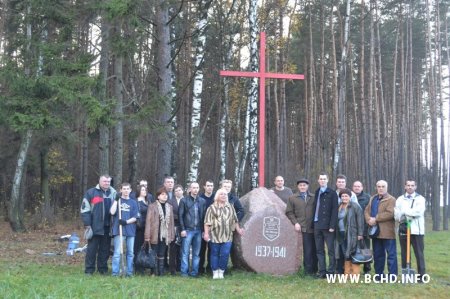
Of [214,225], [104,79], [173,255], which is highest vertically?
[104,79]

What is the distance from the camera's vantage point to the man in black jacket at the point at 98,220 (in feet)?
32.8

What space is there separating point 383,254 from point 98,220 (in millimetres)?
5163

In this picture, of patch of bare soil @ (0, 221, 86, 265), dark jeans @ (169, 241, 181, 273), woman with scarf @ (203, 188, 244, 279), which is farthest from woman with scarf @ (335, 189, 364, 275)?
patch of bare soil @ (0, 221, 86, 265)

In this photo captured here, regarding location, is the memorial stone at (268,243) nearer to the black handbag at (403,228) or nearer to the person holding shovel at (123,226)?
the black handbag at (403,228)

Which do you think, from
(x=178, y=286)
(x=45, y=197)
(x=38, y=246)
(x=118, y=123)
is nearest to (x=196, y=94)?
(x=118, y=123)

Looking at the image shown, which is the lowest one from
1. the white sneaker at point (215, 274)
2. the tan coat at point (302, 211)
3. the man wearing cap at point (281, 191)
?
the white sneaker at point (215, 274)

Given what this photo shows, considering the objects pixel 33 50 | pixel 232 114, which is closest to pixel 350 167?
A: pixel 232 114

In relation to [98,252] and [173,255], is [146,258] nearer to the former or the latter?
[173,255]

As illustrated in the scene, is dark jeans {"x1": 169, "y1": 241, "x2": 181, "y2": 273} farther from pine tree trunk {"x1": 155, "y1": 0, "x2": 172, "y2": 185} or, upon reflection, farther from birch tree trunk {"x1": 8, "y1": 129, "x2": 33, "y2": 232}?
birch tree trunk {"x1": 8, "y1": 129, "x2": 33, "y2": 232}

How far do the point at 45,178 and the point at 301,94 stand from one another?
59.5ft

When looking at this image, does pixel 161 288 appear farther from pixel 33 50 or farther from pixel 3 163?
pixel 3 163

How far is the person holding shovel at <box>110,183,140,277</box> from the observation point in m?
9.86

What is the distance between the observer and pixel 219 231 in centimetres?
1005

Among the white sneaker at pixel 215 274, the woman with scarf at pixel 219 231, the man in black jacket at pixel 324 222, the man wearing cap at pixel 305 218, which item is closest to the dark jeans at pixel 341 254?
the man in black jacket at pixel 324 222
